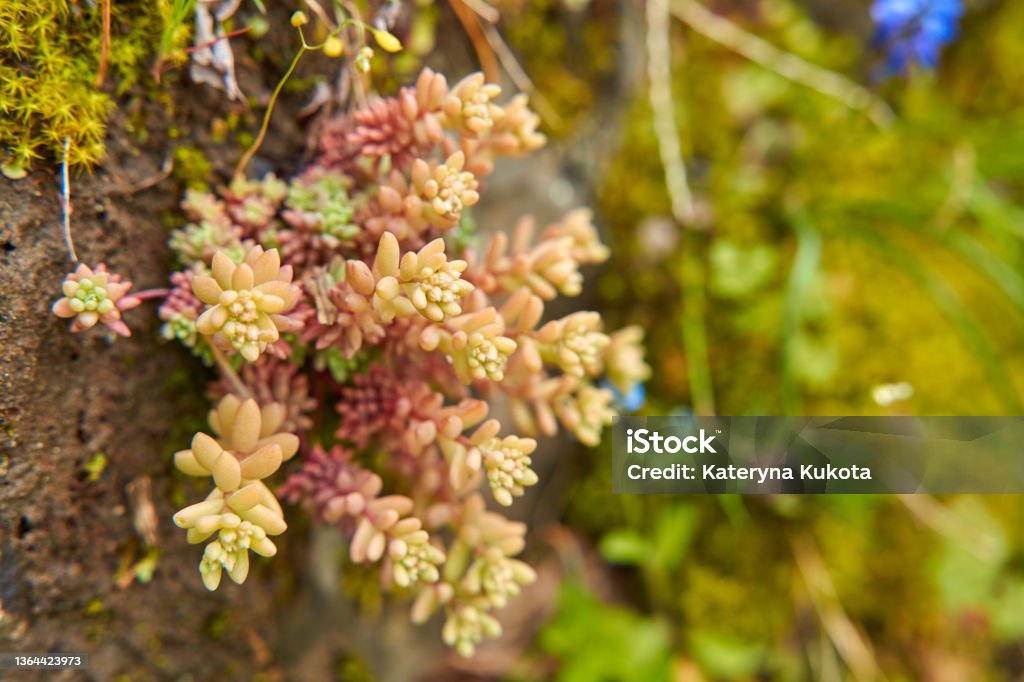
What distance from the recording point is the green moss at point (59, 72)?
1.44 metres

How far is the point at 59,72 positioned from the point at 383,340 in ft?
2.96

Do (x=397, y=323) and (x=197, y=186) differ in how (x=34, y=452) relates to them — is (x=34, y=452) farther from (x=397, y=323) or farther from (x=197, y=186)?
(x=397, y=323)

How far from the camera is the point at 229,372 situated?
61.4 inches

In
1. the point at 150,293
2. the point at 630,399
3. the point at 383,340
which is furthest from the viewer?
the point at 630,399

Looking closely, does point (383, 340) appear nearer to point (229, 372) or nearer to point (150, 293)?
point (229, 372)

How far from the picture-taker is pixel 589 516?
9.64 feet

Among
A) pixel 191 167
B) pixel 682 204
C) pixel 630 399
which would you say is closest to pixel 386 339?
pixel 191 167

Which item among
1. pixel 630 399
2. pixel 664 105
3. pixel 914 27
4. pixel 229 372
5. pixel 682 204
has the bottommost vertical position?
pixel 229 372

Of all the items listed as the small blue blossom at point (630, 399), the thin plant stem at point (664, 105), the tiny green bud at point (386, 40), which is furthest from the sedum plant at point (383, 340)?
the thin plant stem at point (664, 105)

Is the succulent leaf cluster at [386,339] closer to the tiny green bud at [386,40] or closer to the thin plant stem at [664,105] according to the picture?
the tiny green bud at [386,40]

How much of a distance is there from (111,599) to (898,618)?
3094mm

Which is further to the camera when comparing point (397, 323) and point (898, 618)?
point (898, 618)

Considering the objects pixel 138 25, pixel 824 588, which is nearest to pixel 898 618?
pixel 824 588

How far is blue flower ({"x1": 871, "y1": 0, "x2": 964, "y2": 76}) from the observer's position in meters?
2.84
